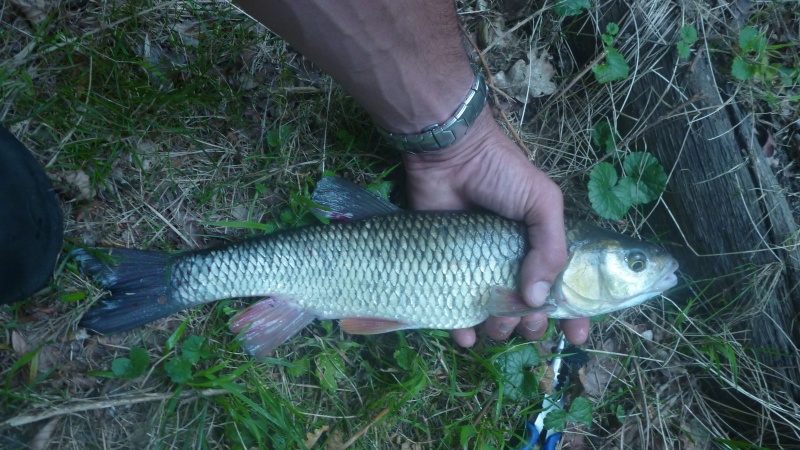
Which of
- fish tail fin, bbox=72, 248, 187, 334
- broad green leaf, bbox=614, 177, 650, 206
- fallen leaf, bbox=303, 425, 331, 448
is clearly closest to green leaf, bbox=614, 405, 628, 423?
broad green leaf, bbox=614, 177, 650, 206

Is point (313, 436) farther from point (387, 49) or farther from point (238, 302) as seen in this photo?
point (387, 49)

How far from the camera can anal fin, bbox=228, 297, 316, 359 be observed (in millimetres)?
2457

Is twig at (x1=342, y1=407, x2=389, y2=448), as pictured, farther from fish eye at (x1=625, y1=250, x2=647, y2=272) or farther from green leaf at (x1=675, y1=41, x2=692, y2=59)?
green leaf at (x1=675, y1=41, x2=692, y2=59)

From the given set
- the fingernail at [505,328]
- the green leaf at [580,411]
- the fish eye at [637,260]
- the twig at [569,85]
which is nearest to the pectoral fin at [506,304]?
the fingernail at [505,328]

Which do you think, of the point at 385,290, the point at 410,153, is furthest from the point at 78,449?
the point at 410,153

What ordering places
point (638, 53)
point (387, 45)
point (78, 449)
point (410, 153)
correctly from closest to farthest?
point (387, 45) → point (78, 449) → point (410, 153) → point (638, 53)

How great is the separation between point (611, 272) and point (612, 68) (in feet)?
3.62

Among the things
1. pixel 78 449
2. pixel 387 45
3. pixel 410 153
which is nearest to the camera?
pixel 387 45

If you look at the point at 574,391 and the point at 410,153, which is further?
the point at 574,391

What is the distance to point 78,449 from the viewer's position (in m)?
2.32

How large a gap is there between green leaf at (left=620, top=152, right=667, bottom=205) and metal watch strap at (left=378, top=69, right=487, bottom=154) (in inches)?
35.0

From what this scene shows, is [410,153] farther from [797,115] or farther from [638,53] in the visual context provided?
[797,115]

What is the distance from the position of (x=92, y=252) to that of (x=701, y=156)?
2.95 m

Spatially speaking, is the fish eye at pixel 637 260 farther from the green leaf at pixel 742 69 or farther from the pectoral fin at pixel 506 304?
the green leaf at pixel 742 69
